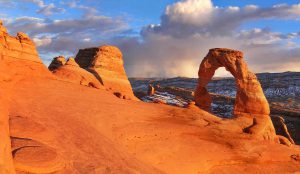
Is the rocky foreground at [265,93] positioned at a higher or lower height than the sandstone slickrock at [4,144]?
lower

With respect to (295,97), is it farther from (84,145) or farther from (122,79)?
(84,145)

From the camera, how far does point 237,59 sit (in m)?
20.7

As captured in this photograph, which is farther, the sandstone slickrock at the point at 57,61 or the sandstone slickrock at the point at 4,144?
the sandstone slickrock at the point at 57,61

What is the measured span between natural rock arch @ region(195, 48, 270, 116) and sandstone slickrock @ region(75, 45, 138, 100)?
7.32 meters

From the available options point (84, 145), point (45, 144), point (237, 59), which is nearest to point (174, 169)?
point (84, 145)

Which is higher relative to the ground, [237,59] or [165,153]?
[237,59]

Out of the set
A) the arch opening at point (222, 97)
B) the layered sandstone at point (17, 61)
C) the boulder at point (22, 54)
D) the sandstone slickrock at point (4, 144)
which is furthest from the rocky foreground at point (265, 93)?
the sandstone slickrock at point (4, 144)

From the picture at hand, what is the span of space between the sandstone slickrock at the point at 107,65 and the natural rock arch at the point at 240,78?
732 centimetres

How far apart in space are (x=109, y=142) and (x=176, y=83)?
104 meters

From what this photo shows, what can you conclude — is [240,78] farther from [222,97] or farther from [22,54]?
[222,97]

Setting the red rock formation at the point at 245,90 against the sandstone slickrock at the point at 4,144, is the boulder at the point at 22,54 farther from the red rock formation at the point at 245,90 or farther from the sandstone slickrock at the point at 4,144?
the red rock formation at the point at 245,90

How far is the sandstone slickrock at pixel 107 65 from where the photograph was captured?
27.2 meters

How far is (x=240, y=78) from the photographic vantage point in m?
20.2

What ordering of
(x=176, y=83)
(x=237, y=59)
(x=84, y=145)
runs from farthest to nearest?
(x=176, y=83) < (x=237, y=59) < (x=84, y=145)
